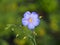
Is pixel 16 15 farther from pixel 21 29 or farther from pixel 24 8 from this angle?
pixel 21 29

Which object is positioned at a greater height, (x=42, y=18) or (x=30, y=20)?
(x=42, y=18)

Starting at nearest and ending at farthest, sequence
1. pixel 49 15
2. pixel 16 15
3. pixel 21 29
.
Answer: pixel 21 29
pixel 16 15
pixel 49 15

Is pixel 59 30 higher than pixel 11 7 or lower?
lower

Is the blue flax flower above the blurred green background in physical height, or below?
below

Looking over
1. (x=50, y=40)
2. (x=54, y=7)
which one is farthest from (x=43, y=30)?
(x=54, y=7)

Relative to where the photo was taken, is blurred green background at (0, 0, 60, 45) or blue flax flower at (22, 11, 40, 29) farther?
blurred green background at (0, 0, 60, 45)

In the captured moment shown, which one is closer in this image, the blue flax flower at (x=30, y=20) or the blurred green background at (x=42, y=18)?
the blue flax flower at (x=30, y=20)

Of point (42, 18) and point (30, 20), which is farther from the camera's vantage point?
point (42, 18)

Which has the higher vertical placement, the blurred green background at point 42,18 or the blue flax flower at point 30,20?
the blurred green background at point 42,18
